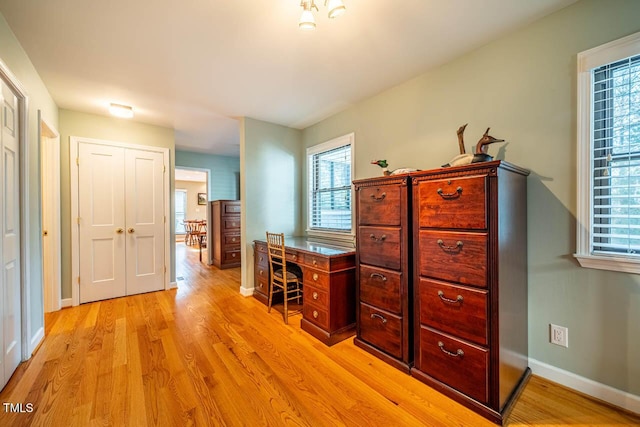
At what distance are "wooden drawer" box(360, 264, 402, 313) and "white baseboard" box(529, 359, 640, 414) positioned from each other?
39.4 inches

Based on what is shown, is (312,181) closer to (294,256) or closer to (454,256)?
(294,256)

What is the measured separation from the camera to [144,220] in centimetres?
372

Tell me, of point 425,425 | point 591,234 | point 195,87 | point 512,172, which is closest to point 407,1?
point 512,172

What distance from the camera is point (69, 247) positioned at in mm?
3246

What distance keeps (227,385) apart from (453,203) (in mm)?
1909

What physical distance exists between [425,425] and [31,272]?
320 centimetres

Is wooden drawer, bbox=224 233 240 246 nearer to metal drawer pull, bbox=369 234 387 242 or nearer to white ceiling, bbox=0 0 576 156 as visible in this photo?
white ceiling, bbox=0 0 576 156

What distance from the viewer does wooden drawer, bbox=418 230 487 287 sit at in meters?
1.50

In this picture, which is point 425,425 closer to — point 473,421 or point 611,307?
point 473,421

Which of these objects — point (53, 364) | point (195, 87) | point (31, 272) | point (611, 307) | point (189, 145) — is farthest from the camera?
point (189, 145)

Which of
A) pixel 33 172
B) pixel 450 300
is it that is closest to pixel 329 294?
pixel 450 300

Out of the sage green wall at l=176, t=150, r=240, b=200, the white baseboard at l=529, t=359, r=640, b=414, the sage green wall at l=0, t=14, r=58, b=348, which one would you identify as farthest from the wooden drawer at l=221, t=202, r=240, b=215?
the white baseboard at l=529, t=359, r=640, b=414

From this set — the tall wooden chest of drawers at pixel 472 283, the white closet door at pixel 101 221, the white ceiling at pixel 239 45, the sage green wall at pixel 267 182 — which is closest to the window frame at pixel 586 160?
the tall wooden chest of drawers at pixel 472 283

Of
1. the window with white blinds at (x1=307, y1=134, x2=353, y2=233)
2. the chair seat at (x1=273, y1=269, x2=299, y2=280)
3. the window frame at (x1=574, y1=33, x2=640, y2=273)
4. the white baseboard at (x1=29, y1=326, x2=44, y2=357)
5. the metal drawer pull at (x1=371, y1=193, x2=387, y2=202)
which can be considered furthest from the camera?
the window with white blinds at (x1=307, y1=134, x2=353, y2=233)
